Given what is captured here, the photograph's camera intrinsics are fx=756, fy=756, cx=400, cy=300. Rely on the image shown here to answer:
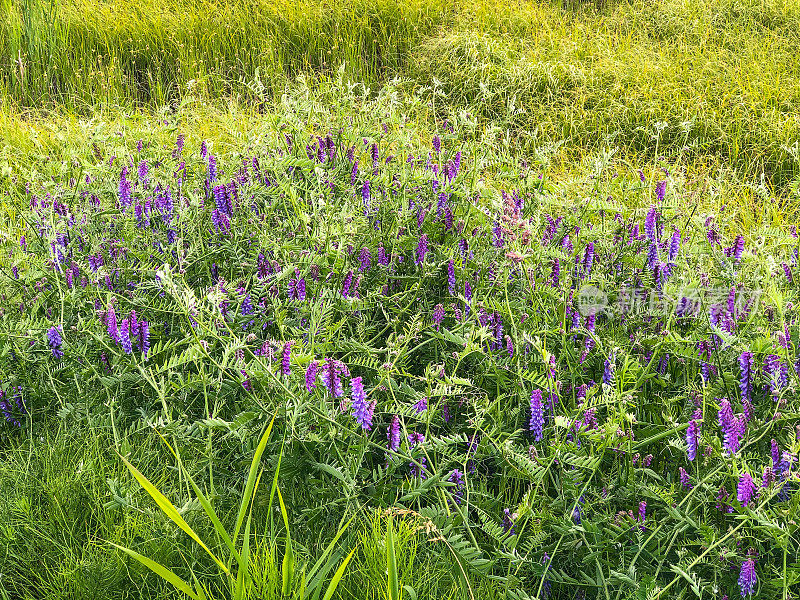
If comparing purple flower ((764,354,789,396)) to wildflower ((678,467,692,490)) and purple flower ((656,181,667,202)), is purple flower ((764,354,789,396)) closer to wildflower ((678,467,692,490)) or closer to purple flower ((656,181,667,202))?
wildflower ((678,467,692,490))

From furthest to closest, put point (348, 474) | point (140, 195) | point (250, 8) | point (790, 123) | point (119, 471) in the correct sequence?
point (250, 8) → point (790, 123) → point (140, 195) → point (119, 471) → point (348, 474)

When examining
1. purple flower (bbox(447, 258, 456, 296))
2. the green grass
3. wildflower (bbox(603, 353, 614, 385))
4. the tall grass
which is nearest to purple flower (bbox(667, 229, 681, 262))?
wildflower (bbox(603, 353, 614, 385))

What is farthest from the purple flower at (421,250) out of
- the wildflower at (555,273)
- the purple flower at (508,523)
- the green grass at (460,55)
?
the green grass at (460,55)

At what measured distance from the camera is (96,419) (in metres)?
2.16

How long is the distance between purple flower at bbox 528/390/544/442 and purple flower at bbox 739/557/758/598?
1.73ft

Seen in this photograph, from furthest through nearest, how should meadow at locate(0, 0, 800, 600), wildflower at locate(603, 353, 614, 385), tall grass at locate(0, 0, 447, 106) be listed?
tall grass at locate(0, 0, 447, 106) → wildflower at locate(603, 353, 614, 385) → meadow at locate(0, 0, 800, 600)

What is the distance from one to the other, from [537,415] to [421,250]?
2.63 feet

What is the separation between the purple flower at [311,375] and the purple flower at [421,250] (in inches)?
30.4

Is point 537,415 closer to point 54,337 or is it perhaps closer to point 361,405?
point 361,405

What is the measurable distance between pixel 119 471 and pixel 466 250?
4.31 feet

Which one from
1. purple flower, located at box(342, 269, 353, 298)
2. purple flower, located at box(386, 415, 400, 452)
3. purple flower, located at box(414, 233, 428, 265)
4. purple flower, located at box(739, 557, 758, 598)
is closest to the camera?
purple flower, located at box(739, 557, 758, 598)

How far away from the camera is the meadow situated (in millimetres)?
1672

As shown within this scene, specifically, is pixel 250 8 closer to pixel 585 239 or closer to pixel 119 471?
pixel 585 239

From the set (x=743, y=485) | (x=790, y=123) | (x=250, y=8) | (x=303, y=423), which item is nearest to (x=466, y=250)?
(x=303, y=423)
